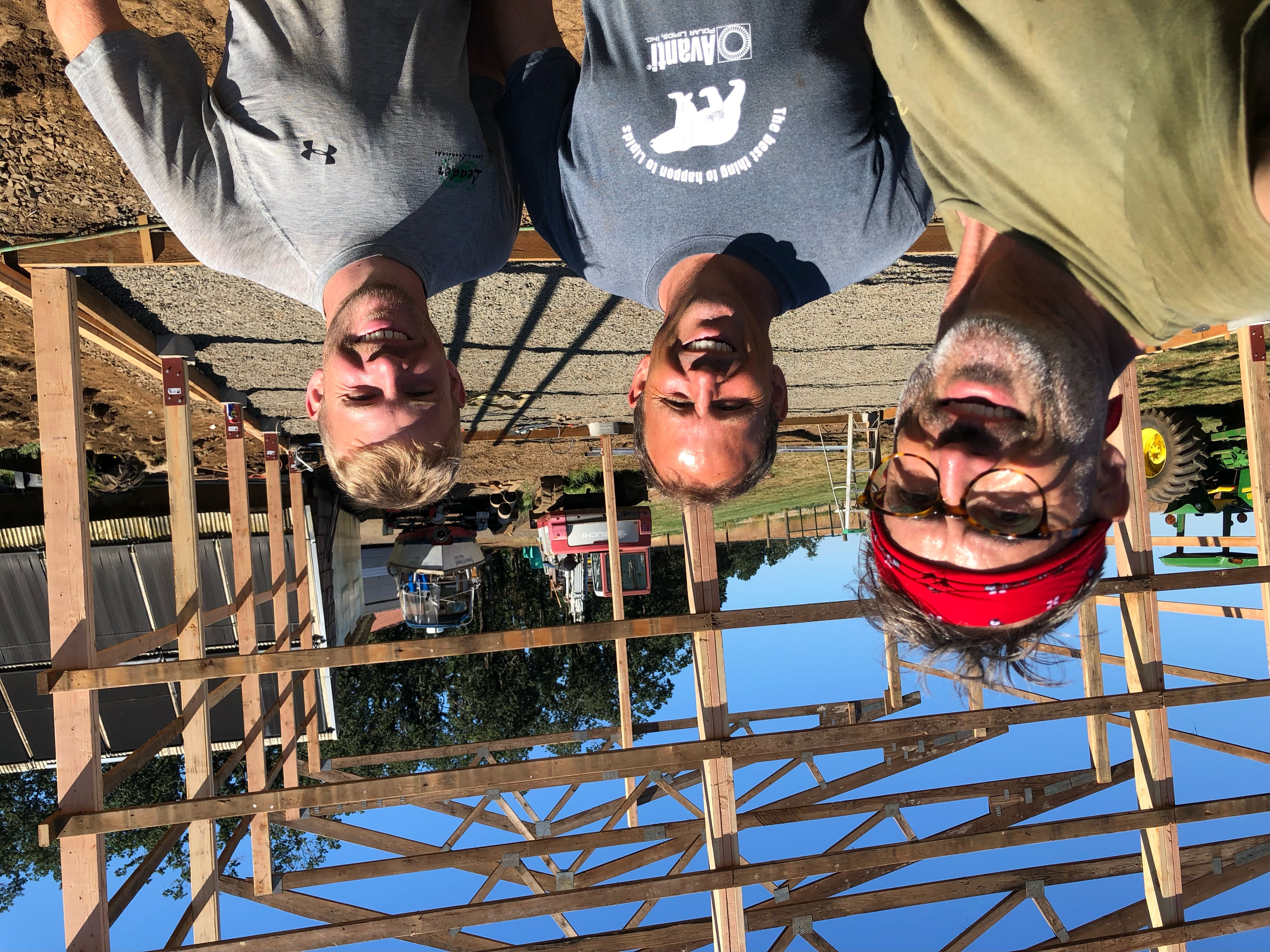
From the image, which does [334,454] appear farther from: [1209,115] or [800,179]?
[1209,115]

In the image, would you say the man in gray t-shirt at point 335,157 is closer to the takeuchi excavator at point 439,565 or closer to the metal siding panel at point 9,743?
the takeuchi excavator at point 439,565

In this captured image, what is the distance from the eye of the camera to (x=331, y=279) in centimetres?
262

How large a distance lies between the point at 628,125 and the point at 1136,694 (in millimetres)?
Result: 4908

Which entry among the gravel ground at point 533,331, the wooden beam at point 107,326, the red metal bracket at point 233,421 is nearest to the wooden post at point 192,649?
the wooden beam at point 107,326

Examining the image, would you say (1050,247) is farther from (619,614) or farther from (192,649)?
(619,614)

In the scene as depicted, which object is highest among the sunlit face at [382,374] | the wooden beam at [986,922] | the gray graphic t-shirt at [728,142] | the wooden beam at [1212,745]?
the gray graphic t-shirt at [728,142]

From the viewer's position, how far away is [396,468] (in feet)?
9.09

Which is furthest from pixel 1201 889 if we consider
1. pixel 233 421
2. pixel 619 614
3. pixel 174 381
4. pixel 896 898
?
pixel 233 421

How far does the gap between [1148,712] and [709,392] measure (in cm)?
462

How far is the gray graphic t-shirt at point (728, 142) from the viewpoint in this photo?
2.27 m

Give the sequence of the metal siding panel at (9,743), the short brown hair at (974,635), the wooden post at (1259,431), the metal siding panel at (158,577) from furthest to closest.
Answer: the metal siding panel at (9,743) < the metal siding panel at (158,577) < the wooden post at (1259,431) < the short brown hair at (974,635)

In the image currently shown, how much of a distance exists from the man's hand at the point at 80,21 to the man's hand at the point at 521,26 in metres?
1.20

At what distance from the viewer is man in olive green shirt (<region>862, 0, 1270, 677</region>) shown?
4.84 feet

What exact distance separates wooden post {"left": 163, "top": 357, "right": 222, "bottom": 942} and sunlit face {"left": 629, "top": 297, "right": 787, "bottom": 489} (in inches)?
174
